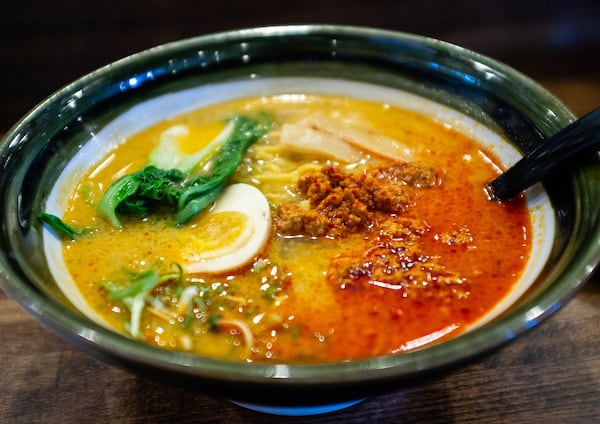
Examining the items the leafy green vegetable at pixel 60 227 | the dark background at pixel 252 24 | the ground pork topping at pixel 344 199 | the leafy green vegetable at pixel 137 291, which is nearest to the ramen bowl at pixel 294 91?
the leafy green vegetable at pixel 60 227

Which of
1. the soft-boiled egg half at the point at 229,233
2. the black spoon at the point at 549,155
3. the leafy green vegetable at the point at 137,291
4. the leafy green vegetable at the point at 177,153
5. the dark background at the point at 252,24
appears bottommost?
the leafy green vegetable at the point at 137,291

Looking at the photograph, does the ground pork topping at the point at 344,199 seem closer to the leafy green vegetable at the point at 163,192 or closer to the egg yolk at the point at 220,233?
the egg yolk at the point at 220,233

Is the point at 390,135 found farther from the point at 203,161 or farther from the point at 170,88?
the point at 170,88

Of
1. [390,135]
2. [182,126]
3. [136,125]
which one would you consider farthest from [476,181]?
[136,125]

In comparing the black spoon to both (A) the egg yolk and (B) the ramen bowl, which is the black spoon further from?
(A) the egg yolk

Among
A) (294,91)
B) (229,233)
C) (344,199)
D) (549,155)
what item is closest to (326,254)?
(344,199)

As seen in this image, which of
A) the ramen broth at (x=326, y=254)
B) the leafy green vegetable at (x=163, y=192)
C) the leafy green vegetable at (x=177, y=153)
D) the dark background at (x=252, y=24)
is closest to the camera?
the ramen broth at (x=326, y=254)

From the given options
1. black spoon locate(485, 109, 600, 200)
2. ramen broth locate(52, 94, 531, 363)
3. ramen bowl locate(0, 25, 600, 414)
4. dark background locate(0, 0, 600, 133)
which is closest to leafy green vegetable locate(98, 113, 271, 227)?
ramen broth locate(52, 94, 531, 363)
